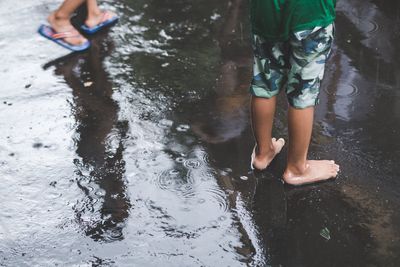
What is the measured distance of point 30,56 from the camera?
4.60 meters

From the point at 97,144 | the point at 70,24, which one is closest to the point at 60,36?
the point at 70,24

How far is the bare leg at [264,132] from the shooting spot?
3088 millimetres

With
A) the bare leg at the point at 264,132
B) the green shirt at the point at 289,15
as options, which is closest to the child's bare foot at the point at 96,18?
the bare leg at the point at 264,132

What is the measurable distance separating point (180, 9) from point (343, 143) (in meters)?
2.44

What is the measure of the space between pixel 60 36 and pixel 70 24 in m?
0.20

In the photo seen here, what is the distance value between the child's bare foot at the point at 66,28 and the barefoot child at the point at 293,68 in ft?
7.02

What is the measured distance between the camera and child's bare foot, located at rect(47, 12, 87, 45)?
470 cm

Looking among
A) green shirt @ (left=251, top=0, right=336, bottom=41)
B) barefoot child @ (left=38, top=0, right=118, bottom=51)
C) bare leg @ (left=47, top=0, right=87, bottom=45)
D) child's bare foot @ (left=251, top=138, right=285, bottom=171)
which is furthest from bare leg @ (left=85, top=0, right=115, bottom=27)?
green shirt @ (left=251, top=0, right=336, bottom=41)

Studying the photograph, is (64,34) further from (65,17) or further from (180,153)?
(180,153)

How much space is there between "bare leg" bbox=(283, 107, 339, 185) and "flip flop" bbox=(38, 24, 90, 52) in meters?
2.29

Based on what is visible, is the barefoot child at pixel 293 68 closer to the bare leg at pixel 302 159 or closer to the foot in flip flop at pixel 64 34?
the bare leg at pixel 302 159

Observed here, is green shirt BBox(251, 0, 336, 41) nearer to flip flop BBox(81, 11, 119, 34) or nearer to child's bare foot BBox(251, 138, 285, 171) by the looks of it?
child's bare foot BBox(251, 138, 285, 171)

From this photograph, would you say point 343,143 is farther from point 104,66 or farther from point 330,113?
point 104,66

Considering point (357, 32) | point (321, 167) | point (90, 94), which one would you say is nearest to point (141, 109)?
point (90, 94)
